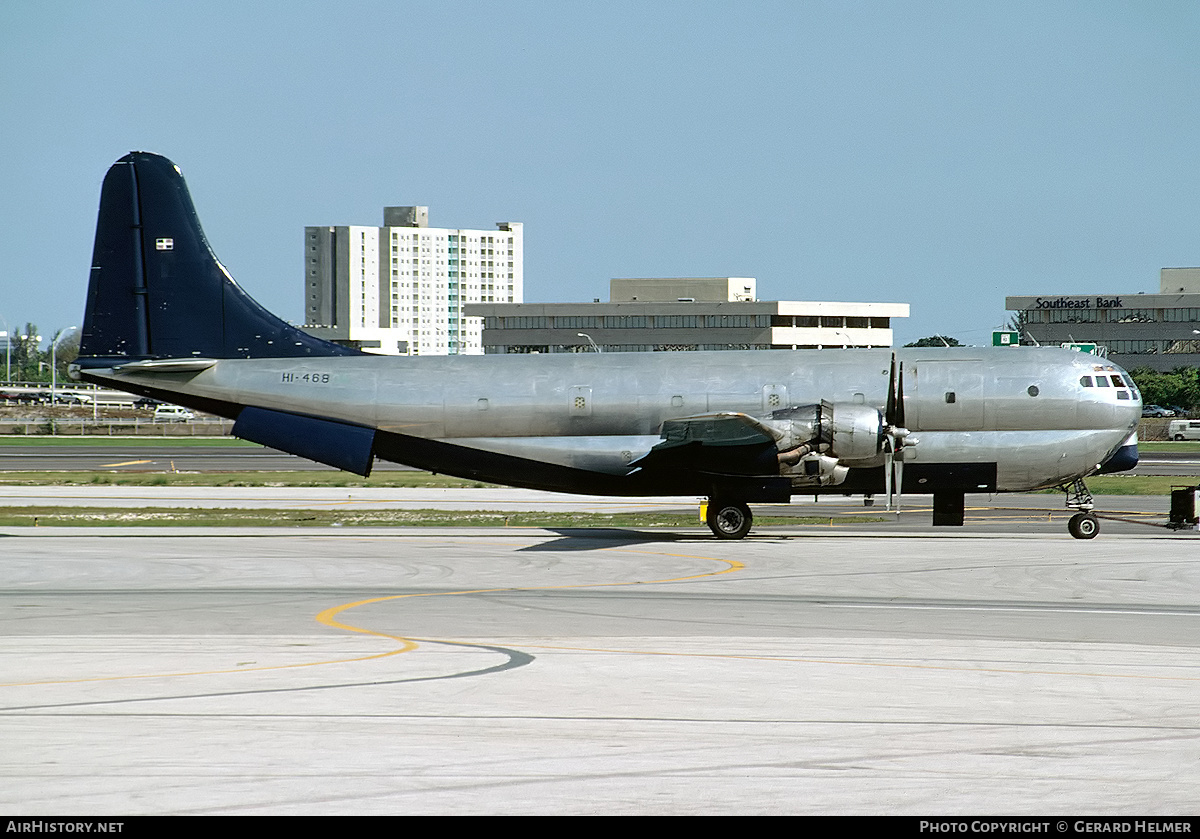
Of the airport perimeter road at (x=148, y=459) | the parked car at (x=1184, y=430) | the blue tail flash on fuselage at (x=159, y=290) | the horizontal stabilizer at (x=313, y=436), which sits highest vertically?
the blue tail flash on fuselage at (x=159, y=290)

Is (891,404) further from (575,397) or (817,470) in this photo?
(575,397)

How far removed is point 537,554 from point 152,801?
743 inches

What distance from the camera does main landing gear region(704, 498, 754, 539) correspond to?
106 ft

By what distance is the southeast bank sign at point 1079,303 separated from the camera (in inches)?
6663

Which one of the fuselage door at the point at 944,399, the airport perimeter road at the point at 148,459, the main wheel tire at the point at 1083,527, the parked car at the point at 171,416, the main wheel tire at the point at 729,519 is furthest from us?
the parked car at the point at 171,416

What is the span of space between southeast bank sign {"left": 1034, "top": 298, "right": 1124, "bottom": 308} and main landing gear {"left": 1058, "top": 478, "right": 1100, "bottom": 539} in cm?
15028

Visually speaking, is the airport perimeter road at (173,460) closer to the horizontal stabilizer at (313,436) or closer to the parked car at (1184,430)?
the parked car at (1184,430)

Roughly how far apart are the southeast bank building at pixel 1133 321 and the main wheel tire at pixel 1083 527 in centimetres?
13973

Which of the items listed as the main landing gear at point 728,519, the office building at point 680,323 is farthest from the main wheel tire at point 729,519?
the office building at point 680,323

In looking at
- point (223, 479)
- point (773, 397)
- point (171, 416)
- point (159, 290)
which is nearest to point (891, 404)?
point (773, 397)

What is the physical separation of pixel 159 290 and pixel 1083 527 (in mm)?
25960

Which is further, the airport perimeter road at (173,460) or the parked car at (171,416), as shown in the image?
the parked car at (171,416)

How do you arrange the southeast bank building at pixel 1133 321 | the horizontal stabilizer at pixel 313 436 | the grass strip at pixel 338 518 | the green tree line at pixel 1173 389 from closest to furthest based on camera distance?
the horizontal stabilizer at pixel 313 436, the grass strip at pixel 338 518, the green tree line at pixel 1173 389, the southeast bank building at pixel 1133 321

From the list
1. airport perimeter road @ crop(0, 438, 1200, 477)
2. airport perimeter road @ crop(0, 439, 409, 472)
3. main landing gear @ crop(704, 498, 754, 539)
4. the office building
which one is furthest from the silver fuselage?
the office building
